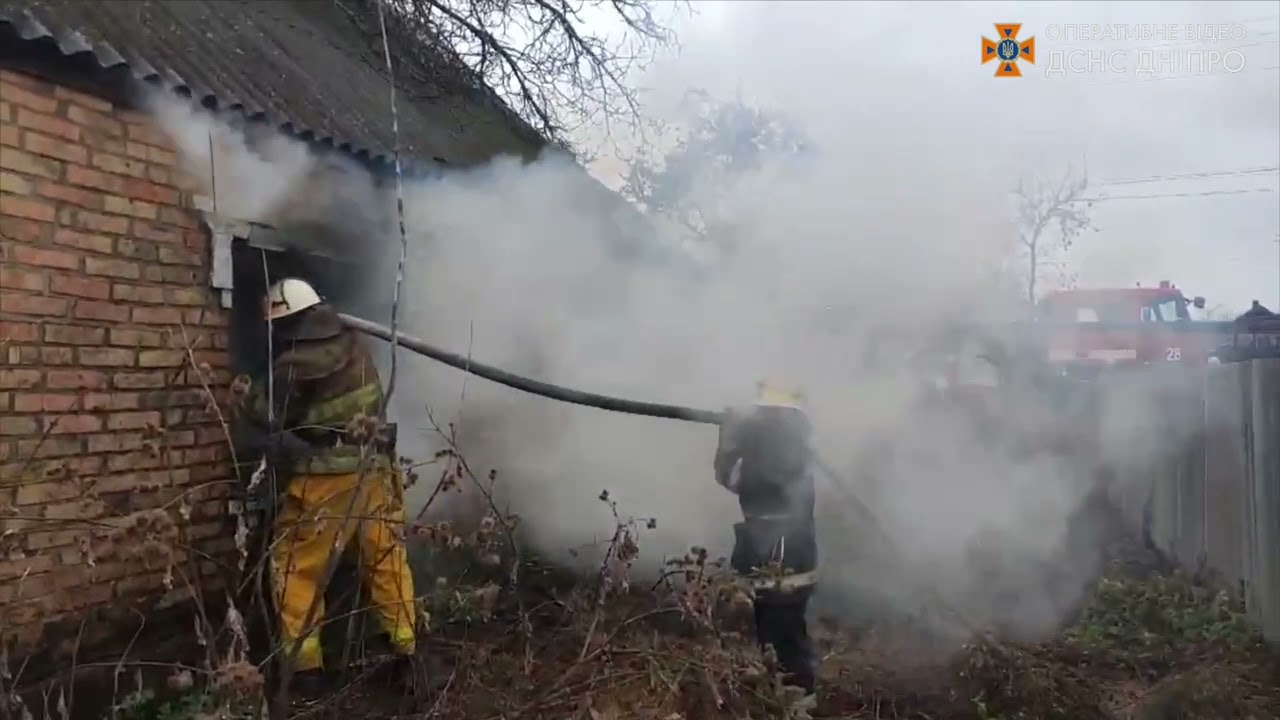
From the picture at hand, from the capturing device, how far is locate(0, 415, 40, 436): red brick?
11.4 feet

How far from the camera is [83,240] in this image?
3.78 meters

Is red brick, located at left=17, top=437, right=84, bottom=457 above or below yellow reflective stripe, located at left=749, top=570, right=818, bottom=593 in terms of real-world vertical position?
above

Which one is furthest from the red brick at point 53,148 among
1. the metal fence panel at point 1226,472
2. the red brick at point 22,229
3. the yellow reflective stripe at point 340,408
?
the metal fence panel at point 1226,472

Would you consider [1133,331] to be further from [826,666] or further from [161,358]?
[161,358]

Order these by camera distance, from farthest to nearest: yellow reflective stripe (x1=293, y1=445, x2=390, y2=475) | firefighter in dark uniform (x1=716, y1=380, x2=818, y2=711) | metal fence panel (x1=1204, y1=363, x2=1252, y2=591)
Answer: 1. metal fence panel (x1=1204, y1=363, x2=1252, y2=591)
2. firefighter in dark uniform (x1=716, y1=380, x2=818, y2=711)
3. yellow reflective stripe (x1=293, y1=445, x2=390, y2=475)

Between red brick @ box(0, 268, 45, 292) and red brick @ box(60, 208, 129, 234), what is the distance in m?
0.24

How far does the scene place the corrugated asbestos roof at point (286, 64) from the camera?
12.7 ft

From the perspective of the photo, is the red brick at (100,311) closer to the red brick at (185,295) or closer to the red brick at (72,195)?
the red brick at (185,295)

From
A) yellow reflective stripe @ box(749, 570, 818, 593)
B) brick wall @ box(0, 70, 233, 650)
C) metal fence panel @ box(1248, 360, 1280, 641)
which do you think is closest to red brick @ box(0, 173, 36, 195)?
brick wall @ box(0, 70, 233, 650)

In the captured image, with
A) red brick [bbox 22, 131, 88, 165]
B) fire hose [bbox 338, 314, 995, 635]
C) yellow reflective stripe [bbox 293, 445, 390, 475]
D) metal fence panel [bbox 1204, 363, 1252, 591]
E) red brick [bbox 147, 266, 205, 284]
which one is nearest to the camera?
red brick [bbox 22, 131, 88, 165]

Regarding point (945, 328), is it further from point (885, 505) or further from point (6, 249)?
point (6, 249)

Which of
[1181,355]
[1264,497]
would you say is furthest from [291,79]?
[1181,355]

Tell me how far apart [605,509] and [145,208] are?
10.5 ft

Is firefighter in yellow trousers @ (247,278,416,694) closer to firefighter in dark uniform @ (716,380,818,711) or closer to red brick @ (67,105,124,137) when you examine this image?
red brick @ (67,105,124,137)
